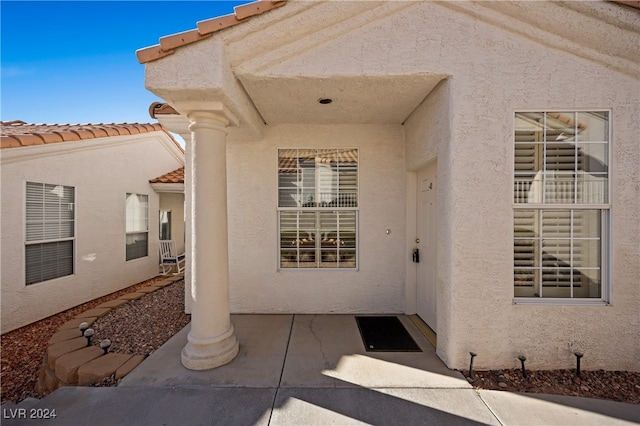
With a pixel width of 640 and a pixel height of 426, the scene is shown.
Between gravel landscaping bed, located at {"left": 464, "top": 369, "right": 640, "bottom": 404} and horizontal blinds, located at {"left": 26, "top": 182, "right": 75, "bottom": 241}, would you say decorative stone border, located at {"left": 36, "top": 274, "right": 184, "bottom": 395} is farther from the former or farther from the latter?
gravel landscaping bed, located at {"left": 464, "top": 369, "right": 640, "bottom": 404}

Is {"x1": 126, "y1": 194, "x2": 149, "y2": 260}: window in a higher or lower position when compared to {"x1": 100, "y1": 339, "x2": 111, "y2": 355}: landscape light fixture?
higher

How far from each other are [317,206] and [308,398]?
3003mm

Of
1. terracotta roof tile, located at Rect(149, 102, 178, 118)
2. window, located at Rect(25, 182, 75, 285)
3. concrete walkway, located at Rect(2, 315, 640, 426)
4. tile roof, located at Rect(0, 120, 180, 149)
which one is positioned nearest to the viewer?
concrete walkway, located at Rect(2, 315, 640, 426)

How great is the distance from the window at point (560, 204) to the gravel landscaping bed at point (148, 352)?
0.92 metres

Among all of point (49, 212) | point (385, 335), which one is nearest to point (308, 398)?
point (385, 335)

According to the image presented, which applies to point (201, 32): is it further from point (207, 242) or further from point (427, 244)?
point (427, 244)

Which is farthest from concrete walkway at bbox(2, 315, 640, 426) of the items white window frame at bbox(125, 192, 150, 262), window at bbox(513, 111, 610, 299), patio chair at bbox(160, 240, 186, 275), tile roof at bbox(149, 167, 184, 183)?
tile roof at bbox(149, 167, 184, 183)

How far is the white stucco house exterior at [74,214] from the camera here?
4.70 m

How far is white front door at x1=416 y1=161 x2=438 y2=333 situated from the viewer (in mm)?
4098

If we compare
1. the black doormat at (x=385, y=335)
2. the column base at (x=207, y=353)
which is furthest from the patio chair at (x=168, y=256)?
the black doormat at (x=385, y=335)

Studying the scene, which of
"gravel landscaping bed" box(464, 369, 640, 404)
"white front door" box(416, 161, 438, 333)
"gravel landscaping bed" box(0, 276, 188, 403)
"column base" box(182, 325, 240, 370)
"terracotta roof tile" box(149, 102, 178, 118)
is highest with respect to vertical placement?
"terracotta roof tile" box(149, 102, 178, 118)

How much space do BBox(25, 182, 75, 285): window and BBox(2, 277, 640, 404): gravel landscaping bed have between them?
94cm

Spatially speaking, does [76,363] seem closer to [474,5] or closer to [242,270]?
[242,270]

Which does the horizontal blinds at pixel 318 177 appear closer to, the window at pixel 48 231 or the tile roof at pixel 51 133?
the tile roof at pixel 51 133
